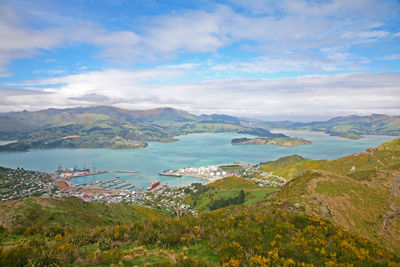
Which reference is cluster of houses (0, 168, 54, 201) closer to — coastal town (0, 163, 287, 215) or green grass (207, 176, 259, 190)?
coastal town (0, 163, 287, 215)

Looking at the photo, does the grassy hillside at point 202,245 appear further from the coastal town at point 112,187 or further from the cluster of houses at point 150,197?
the cluster of houses at point 150,197

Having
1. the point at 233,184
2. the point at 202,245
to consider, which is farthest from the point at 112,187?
the point at 202,245

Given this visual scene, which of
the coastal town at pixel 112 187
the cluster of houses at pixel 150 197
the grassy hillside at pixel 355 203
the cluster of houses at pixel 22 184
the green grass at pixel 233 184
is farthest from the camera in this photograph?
the green grass at pixel 233 184

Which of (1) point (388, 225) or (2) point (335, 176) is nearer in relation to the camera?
→ (1) point (388, 225)

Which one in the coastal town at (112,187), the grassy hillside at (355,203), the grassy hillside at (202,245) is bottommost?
the coastal town at (112,187)

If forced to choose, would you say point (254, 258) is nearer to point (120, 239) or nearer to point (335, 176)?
point (120, 239)

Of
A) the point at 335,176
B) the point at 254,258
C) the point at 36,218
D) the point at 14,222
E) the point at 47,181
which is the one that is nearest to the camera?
the point at 254,258

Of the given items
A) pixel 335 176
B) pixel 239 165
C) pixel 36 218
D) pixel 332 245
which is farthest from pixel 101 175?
pixel 332 245

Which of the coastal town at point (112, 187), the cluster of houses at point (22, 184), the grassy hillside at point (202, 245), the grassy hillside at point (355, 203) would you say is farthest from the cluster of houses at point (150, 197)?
the grassy hillside at point (202, 245)
